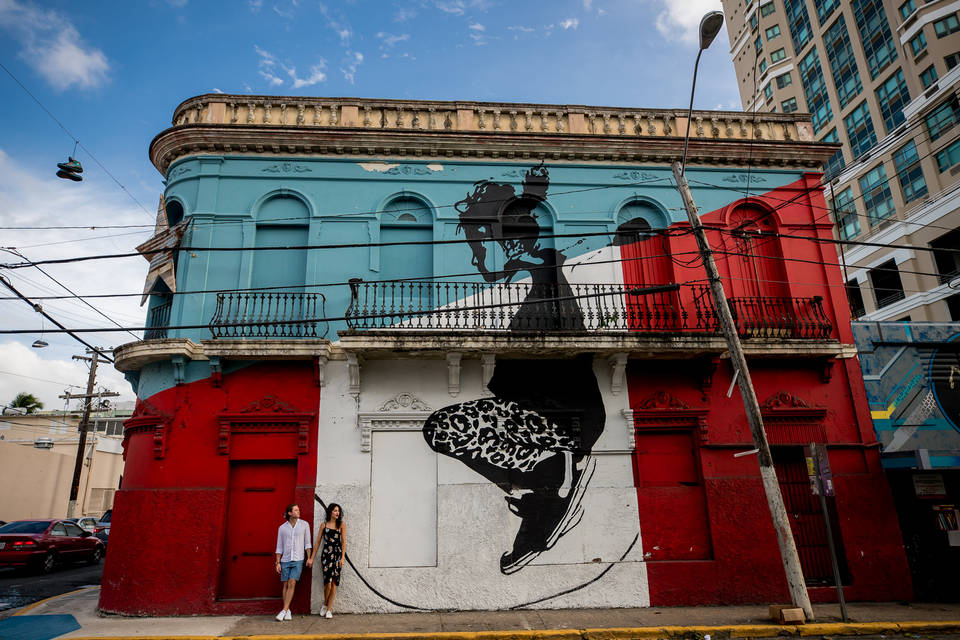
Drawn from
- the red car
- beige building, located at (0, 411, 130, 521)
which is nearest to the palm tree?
beige building, located at (0, 411, 130, 521)

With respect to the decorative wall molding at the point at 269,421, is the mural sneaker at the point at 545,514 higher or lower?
lower

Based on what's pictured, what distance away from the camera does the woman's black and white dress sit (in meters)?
8.82

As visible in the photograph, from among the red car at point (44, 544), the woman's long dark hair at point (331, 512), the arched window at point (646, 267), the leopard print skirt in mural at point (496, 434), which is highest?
the arched window at point (646, 267)

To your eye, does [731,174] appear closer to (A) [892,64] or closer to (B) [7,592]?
(B) [7,592]

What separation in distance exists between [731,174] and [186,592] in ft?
42.9

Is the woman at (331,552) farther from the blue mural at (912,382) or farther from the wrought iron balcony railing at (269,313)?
the blue mural at (912,382)

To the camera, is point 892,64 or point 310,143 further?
point 892,64

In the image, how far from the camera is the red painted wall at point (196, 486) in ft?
29.9

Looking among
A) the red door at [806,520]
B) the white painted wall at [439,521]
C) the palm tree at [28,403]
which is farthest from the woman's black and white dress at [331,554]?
the palm tree at [28,403]

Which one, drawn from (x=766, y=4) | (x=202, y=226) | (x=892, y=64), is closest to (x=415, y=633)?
(x=202, y=226)

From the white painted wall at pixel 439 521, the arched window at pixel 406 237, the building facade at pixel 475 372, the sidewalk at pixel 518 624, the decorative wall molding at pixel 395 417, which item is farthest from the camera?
the arched window at pixel 406 237

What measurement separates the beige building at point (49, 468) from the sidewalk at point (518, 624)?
730 inches

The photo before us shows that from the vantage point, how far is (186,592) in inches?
358

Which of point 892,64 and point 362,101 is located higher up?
point 892,64
